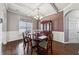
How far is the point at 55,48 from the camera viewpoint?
194 centimetres

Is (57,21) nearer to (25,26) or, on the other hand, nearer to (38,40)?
(38,40)

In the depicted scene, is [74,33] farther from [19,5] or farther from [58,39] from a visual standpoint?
[19,5]

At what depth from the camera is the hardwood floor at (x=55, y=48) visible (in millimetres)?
1903

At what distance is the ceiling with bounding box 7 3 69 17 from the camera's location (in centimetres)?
192

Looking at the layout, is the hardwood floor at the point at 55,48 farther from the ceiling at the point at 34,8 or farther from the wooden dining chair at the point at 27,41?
the ceiling at the point at 34,8

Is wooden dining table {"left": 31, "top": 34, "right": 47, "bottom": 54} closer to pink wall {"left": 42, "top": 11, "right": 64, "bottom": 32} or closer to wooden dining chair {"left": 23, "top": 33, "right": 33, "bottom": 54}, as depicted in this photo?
wooden dining chair {"left": 23, "top": 33, "right": 33, "bottom": 54}

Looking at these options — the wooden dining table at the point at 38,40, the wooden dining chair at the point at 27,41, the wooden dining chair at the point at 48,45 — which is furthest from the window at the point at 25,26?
the wooden dining chair at the point at 48,45

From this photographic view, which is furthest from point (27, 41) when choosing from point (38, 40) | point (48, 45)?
point (48, 45)

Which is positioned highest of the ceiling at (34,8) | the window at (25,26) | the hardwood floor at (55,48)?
the ceiling at (34,8)

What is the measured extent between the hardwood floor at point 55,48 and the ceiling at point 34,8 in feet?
2.01

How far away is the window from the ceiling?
0.19 m

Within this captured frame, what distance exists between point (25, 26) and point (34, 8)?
0.42 metres
